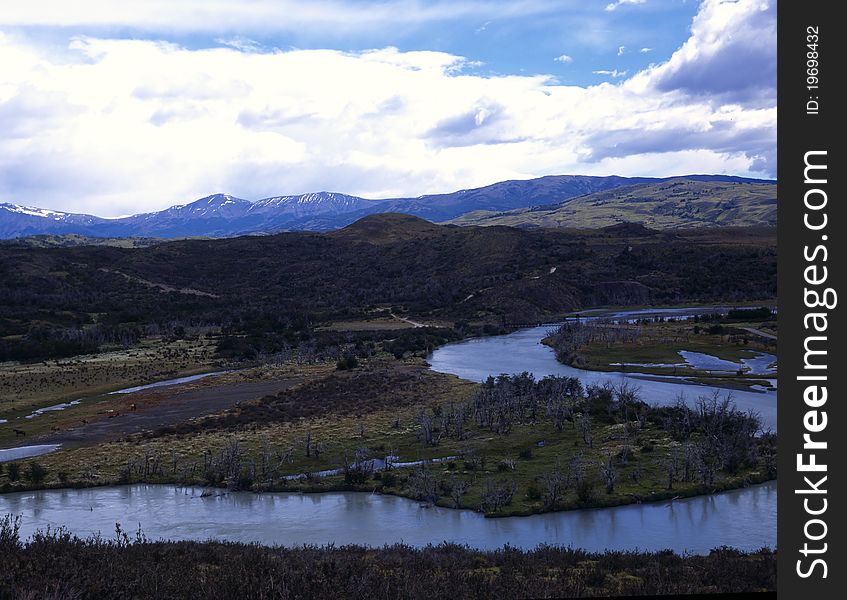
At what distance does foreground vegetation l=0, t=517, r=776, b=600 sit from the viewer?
8.05 metres

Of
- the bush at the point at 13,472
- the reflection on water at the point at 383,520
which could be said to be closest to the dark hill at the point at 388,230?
the bush at the point at 13,472

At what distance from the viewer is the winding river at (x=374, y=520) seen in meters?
19.8

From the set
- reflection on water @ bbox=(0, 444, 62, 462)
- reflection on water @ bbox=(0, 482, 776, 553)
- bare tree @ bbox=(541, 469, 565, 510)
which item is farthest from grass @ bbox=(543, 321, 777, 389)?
reflection on water @ bbox=(0, 444, 62, 462)

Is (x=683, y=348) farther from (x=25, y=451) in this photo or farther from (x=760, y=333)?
(x=25, y=451)

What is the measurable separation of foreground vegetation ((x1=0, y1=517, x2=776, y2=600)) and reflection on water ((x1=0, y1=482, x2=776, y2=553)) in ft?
13.7

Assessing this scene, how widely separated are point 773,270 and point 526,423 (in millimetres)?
85289

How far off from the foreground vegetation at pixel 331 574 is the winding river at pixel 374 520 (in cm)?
422

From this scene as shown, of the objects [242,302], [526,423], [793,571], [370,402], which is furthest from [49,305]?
[793,571]

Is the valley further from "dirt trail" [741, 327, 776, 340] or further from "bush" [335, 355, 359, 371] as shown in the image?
"bush" [335, 355, 359, 371]

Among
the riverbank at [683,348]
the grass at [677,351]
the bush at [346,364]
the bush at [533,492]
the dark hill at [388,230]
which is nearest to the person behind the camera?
the bush at [533,492]

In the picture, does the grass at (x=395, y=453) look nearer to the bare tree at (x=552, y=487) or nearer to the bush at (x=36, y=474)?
the bare tree at (x=552, y=487)

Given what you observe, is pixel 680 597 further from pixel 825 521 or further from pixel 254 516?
pixel 254 516

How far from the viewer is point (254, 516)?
23.2m

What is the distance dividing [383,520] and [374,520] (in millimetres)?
292
